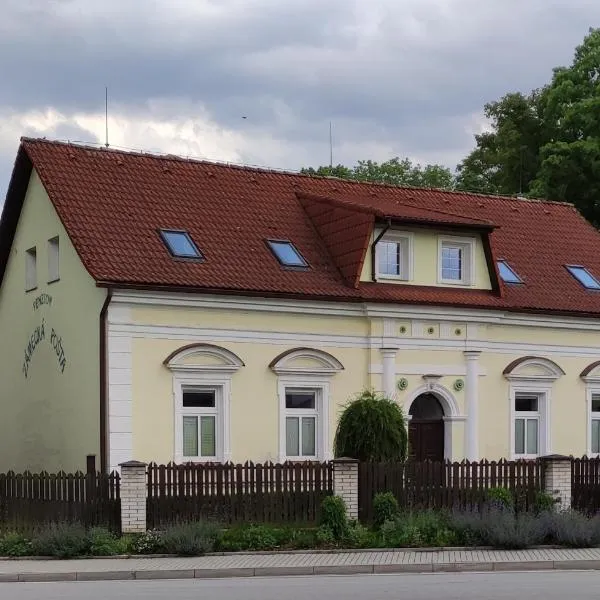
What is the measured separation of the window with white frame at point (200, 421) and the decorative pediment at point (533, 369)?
7542mm

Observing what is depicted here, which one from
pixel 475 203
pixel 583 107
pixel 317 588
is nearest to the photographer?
pixel 317 588

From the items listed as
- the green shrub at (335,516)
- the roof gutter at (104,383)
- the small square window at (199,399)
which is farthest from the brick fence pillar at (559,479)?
the roof gutter at (104,383)

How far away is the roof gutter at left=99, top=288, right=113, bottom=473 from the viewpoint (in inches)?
1030

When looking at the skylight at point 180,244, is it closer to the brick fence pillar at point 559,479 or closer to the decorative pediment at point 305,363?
the decorative pediment at point 305,363

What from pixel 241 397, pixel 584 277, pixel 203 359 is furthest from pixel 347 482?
pixel 584 277

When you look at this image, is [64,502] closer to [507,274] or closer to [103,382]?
[103,382]

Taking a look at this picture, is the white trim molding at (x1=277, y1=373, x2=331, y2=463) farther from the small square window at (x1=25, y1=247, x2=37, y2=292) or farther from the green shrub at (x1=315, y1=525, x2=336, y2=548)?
the small square window at (x1=25, y1=247, x2=37, y2=292)

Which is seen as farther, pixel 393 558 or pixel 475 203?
pixel 475 203

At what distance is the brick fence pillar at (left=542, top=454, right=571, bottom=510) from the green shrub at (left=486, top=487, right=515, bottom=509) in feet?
3.18

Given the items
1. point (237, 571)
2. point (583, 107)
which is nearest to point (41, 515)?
point (237, 571)

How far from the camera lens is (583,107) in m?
46.3

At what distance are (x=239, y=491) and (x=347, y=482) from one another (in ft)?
6.25

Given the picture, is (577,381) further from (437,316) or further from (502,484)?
(502,484)

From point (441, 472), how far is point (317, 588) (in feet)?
24.9
